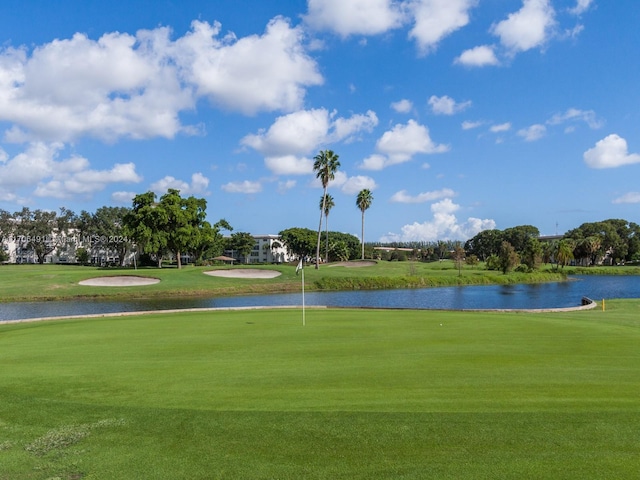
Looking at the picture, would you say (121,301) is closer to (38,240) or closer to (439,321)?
(439,321)

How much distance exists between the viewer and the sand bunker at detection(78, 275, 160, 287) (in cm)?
4797

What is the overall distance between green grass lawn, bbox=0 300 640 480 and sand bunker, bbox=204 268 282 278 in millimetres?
43620

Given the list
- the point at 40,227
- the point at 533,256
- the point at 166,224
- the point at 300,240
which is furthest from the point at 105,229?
the point at 533,256

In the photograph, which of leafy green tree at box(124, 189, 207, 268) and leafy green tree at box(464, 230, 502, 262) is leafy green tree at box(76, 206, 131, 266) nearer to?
leafy green tree at box(124, 189, 207, 268)

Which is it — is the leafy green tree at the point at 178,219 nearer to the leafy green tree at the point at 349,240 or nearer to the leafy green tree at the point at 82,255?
the leafy green tree at the point at 82,255

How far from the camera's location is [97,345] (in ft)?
42.3

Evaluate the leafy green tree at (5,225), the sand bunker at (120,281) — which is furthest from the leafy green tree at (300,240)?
the sand bunker at (120,281)

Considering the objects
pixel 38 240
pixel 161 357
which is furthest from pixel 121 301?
pixel 38 240

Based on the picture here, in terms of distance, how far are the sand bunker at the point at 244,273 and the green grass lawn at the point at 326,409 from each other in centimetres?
4362

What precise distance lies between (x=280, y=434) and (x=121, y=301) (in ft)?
129

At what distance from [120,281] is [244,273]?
1443 cm

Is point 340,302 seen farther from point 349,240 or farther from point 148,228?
point 349,240

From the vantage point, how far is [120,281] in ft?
164

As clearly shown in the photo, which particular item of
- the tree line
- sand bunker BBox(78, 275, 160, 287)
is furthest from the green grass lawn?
the tree line
